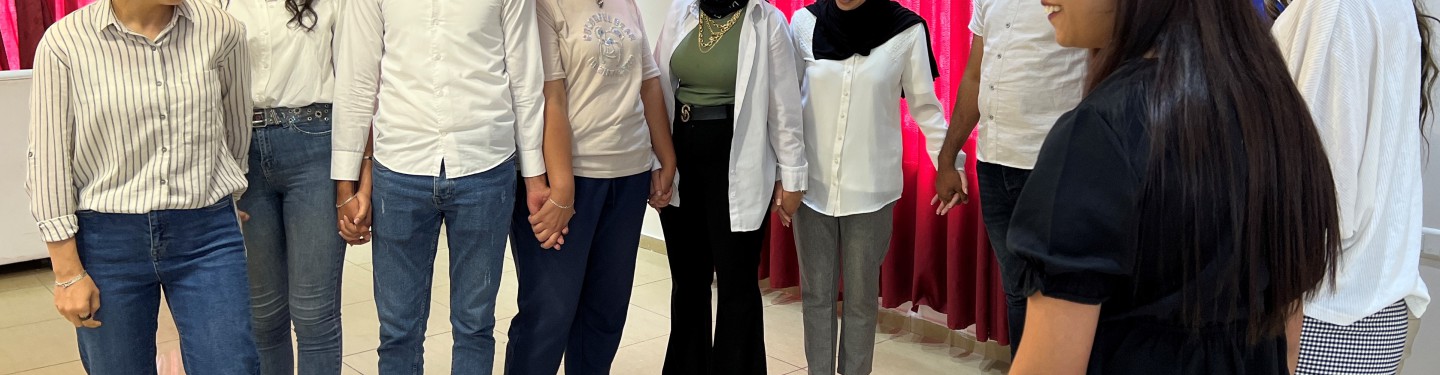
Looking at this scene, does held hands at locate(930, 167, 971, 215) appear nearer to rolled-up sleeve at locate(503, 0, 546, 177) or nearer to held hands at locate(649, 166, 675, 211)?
held hands at locate(649, 166, 675, 211)

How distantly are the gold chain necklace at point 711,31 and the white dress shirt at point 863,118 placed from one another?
25 cm

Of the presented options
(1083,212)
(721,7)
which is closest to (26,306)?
(721,7)

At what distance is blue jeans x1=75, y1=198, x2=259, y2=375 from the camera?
1774 mm

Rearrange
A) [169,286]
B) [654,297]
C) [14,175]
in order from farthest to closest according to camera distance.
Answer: [14,175], [654,297], [169,286]

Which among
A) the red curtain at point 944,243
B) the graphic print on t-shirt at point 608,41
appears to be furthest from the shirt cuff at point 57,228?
the red curtain at point 944,243

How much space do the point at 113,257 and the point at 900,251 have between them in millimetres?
2372

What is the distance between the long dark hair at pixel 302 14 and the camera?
81.0 inches

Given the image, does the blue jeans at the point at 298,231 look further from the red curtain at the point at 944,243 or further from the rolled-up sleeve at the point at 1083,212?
the red curtain at the point at 944,243

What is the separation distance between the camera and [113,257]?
1.77 metres

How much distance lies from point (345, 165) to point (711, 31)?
0.88m

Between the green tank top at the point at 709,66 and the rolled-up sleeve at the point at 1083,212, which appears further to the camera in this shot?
the green tank top at the point at 709,66

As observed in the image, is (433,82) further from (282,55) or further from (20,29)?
(20,29)

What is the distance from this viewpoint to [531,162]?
6.95 ft

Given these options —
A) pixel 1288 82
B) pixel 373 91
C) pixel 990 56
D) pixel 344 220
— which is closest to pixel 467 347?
pixel 344 220
